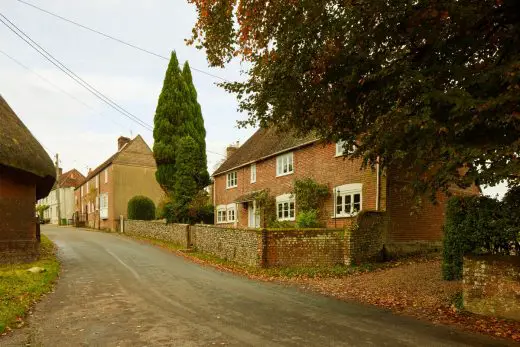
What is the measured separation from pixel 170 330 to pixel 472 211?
7982mm

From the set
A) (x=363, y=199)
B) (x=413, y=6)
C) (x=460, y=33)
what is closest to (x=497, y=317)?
(x=460, y=33)

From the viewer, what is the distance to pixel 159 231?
97.7 feet

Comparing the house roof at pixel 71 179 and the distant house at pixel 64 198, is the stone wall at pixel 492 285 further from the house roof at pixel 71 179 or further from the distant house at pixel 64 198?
the house roof at pixel 71 179

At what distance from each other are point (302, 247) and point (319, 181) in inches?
236

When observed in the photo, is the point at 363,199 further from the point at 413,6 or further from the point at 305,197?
the point at 413,6

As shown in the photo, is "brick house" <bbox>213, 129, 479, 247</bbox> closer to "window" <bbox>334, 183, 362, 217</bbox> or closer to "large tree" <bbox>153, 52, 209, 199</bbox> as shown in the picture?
"window" <bbox>334, 183, 362, 217</bbox>

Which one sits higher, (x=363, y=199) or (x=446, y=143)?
(x=446, y=143)

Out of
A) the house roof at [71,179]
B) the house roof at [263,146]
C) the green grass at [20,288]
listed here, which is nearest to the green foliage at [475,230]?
the green grass at [20,288]

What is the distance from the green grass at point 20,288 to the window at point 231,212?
15.5 metres

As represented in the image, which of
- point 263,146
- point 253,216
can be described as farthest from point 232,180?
point 253,216

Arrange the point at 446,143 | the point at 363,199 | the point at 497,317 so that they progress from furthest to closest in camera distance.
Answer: the point at 363,199, the point at 497,317, the point at 446,143

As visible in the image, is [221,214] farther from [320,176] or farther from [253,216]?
[320,176]

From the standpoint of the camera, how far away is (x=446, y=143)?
6965 millimetres

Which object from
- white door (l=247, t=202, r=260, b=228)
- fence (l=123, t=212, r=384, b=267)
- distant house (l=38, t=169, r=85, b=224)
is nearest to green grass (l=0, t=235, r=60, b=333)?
fence (l=123, t=212, r=384, b=267)
